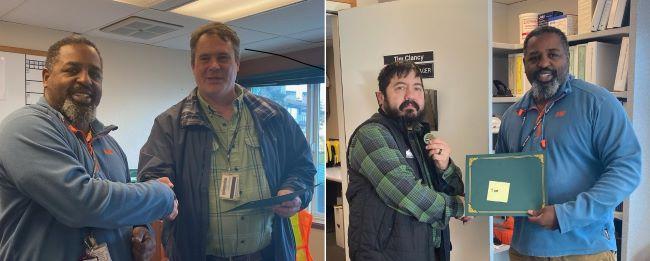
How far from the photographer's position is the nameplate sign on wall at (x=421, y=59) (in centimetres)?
198

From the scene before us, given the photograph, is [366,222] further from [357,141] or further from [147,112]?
[147,112]

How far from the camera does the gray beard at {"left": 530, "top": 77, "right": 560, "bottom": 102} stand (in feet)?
6.18

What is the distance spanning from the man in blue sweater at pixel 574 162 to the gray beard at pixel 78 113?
4.99 feet

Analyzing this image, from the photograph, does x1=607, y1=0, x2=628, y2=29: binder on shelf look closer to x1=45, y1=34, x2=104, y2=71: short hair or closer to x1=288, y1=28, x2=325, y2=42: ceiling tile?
x1=288, y1=28, x2=325, y2=42: ceiling tile

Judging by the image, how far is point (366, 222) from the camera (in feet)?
5.96

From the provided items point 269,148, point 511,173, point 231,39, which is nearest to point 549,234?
point 511,173

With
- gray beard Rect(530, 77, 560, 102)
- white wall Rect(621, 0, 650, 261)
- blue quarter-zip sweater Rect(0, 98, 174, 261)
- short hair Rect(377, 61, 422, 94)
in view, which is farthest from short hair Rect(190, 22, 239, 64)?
white wall Rect(621, 0, 650, 261)

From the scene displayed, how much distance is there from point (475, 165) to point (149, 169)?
131 centimetres

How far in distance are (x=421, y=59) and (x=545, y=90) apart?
51 centimetres

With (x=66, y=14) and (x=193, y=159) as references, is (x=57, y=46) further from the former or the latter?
(x=193, y=159)

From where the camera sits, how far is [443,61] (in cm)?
195

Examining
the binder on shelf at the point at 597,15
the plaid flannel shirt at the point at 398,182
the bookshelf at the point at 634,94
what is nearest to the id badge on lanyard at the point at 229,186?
the plaid flannel shirt at the point at 398,182

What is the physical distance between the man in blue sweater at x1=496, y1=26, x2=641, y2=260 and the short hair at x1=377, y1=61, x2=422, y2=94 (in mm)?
521

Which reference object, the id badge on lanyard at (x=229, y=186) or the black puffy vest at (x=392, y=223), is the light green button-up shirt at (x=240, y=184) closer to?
the id badge on lanyard at (x=229, y=186)
